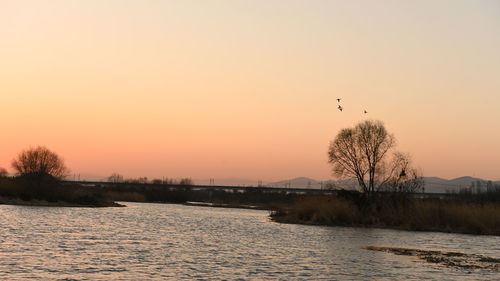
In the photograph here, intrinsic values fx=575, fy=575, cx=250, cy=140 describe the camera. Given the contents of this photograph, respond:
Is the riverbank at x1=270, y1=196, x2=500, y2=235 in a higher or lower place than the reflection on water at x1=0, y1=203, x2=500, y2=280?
higher

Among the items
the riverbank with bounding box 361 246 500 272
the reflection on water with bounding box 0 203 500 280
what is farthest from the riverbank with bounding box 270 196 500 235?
the riverbank with bounding box 361 246 500 272

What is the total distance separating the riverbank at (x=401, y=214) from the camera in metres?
66.8

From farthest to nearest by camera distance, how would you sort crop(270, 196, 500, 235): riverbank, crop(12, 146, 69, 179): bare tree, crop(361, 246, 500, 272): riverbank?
crop(12, 146, 69, 179): bare tree
crop(270, 196, 500, 235): riverbank
crop(361, 246, 500, 272): riverbank

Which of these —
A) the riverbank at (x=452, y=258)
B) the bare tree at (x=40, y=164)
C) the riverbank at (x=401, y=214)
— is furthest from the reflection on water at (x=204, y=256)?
the bare tree at (x=40, y=164)

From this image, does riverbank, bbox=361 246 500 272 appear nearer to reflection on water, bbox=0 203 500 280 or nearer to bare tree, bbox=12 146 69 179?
reflection on water, bbox=0 203 500 280

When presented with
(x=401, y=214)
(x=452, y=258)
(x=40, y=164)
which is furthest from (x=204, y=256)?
(x=40, y=164)

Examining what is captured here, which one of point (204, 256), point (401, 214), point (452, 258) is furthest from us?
point (401, 214)

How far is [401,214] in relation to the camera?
246 ft

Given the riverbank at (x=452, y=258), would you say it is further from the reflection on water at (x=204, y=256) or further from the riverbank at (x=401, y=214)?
the riverbank at (x=401, y=214)

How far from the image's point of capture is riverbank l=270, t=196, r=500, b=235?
6681cm

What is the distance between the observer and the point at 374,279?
96.5 feet

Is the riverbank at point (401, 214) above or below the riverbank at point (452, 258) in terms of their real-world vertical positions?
above

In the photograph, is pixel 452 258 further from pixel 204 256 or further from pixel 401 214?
pixel 401 214

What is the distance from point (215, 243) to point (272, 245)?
4613 mm
